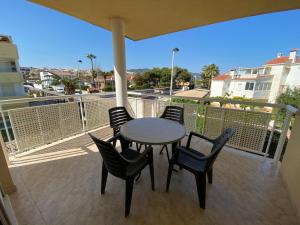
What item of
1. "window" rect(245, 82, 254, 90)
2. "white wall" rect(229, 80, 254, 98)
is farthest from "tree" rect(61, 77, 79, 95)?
"window" rect(245, 82, 254, 90)

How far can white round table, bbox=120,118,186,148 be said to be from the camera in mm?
1491

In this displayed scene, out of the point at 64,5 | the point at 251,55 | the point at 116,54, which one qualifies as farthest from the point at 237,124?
the point at 251,55

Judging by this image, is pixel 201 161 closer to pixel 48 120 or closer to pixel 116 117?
pixel 116 117

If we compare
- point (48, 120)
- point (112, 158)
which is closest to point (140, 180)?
point (112, 158)

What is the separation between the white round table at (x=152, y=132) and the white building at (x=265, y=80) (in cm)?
1915

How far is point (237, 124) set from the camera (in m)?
2.47

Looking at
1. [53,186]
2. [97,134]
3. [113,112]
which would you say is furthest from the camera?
[97,134]

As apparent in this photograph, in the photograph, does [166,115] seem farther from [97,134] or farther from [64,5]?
[64,5]

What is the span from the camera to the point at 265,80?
1733cm

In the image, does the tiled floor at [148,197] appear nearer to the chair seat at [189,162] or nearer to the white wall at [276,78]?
the chair seat at [189,162]

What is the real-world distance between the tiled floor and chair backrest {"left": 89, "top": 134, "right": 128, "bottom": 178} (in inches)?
18.3

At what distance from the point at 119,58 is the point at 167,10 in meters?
1.19

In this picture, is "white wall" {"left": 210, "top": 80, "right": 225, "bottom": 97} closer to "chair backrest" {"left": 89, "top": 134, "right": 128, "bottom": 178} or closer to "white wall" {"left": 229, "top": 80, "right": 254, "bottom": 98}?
"white wall" {"left": 229, "top": 80, "right": 254, "bottom": 98}

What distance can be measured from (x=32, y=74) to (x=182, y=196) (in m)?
27.9
